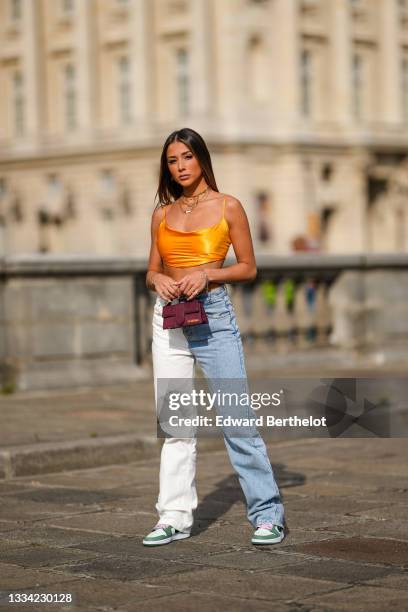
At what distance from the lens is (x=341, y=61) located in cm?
6388

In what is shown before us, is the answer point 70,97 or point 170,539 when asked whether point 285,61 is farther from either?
point 170,539

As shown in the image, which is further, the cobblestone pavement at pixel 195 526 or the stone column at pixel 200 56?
the stone column at pixel 200 56

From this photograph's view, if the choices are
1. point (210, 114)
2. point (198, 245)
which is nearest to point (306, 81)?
point (210, 114)

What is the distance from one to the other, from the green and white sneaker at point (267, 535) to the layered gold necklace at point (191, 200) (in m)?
1.37

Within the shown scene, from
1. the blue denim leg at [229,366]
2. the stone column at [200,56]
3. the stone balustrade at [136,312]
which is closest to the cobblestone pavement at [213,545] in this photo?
the blue denim leg at [229,366]

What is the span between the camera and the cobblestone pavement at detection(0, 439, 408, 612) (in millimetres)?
6340

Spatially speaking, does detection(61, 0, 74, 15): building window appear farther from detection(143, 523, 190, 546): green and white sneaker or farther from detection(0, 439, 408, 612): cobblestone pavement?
detection(143, 523, 190, 546): green and white sneaker

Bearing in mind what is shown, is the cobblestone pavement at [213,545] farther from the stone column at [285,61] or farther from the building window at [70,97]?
the building window at [70,97]

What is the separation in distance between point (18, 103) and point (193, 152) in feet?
201

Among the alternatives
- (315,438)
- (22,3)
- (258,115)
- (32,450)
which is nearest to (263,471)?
(32,450)

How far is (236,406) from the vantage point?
732cm

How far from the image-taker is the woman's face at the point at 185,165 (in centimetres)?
742

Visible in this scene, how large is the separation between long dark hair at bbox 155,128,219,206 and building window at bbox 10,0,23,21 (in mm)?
61717

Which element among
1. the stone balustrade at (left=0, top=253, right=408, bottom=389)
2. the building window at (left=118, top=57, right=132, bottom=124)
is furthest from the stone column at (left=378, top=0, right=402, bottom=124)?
the stone balustrade at (left=0, top=253, right=408, bottom=389)
